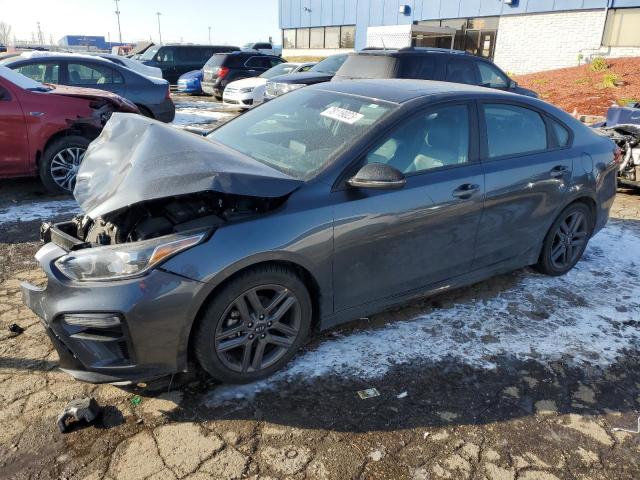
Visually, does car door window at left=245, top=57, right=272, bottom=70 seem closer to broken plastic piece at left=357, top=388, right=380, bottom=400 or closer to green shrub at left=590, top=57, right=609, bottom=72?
green shrub at left=590, top=57, right=609, bottom=72

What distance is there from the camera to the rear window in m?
8.90

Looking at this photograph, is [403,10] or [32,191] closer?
[32,191]

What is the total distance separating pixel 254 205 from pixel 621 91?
639 inches

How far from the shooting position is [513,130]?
152 inches

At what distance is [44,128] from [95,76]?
411cm

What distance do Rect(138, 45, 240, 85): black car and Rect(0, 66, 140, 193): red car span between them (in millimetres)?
13976

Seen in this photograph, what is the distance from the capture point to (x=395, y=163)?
3.21 metres

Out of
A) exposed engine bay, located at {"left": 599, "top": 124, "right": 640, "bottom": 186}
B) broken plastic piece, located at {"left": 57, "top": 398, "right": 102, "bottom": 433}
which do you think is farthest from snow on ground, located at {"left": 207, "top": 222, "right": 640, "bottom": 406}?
exposed engine bay, located at {"left": 599, "top": 124, "right": 640, "bottom": 186}

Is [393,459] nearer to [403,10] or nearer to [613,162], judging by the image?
[613,162]

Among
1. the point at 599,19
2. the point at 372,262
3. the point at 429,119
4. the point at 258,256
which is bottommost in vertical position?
the point at 372,262

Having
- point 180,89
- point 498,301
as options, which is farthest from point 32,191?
point 180,89

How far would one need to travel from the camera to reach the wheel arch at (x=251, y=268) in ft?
8.48

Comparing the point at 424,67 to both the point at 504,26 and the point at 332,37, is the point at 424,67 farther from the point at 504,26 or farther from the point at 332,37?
the point at 332,37

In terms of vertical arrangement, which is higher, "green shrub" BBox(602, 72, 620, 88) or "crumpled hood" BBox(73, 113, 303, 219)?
"crumpled hood" BBox(73, 113, 303, 219)
